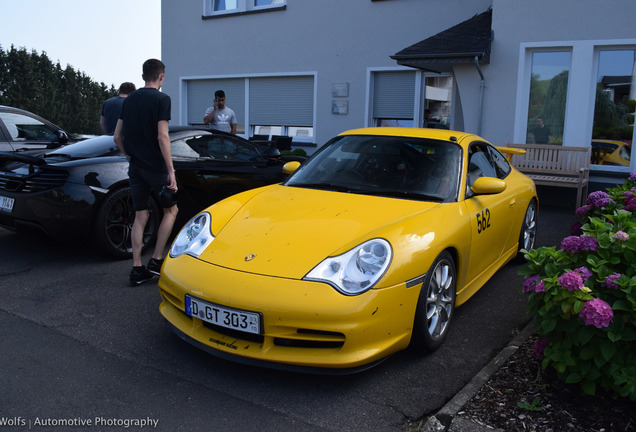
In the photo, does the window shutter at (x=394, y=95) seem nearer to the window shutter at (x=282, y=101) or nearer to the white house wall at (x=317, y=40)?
the white house wall at (x=317, y=40)

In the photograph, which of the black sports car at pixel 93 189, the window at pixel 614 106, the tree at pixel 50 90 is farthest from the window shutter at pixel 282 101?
the tree at pixel 50 90

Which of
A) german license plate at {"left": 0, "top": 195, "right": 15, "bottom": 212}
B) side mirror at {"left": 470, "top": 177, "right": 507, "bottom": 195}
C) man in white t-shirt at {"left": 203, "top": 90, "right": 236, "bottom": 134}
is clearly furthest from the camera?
man in white t-shirt at {"left": 203, "top": 90, "right": 236, "bottom": 134}

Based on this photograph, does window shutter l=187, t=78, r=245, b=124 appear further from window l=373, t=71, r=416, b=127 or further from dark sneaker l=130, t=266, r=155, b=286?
dark sneaker l=130, t=266, r=155, b=286

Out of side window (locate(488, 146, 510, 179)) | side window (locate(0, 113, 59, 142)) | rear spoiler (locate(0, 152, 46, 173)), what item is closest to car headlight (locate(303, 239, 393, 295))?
side window (locate(488, 146, 510, 179))

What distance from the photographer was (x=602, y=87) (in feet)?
30.6

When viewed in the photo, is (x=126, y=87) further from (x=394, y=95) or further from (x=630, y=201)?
(x=630, y=201)

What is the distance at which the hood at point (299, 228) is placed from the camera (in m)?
3.27

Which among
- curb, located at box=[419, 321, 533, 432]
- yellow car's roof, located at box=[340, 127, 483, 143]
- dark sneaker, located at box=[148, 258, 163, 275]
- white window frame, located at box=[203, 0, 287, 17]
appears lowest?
curb, located at box=[419, 321, 533, 432]

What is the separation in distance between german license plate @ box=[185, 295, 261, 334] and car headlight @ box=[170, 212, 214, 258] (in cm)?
40

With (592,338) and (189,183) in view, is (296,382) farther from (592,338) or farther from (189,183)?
(189,183)

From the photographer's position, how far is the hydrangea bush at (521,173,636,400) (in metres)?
2.73

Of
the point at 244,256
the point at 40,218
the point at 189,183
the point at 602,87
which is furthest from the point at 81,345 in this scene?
the point at 602,87

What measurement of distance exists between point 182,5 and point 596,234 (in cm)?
1422

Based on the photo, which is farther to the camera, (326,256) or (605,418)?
(326,256)
